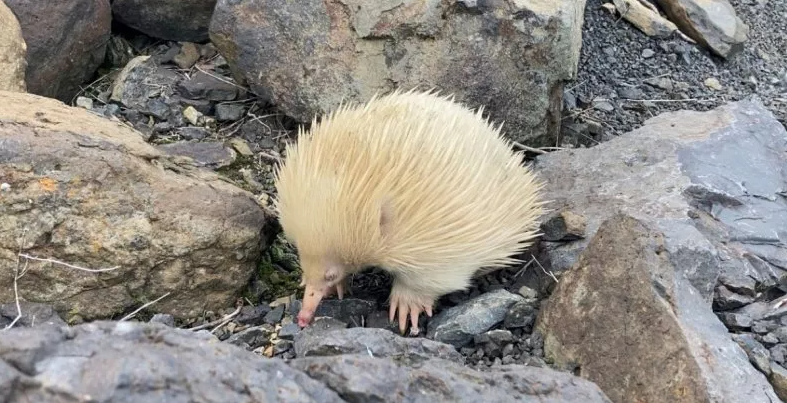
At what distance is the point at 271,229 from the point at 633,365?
124cm

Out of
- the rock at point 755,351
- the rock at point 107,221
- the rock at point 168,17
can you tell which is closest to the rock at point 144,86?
the rock at point 168,17

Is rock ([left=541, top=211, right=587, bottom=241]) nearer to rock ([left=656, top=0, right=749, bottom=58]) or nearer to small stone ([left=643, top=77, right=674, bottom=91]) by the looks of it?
small stone ([left=643, top=77, right=674, bottom=91])

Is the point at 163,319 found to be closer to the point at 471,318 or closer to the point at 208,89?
the point at 471,318

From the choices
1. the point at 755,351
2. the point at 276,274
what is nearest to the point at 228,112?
the point at 276,274

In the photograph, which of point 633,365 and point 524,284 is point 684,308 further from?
point 524,284

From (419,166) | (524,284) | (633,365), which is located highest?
(419,166)

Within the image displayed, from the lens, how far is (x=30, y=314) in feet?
7.83

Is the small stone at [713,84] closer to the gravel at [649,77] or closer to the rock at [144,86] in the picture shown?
the gravel at [649,77]

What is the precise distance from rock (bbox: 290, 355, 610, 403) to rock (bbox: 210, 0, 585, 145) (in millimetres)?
1691

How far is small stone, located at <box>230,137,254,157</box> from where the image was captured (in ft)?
11.1

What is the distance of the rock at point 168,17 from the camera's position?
12.5 ft

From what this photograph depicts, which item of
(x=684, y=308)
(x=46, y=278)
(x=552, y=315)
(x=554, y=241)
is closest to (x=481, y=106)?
(x=554, y=241)

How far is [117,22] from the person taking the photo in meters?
3.90

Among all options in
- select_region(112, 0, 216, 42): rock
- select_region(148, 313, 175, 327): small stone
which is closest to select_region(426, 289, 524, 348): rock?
select_region(148, 313, 175, 327): small stone
